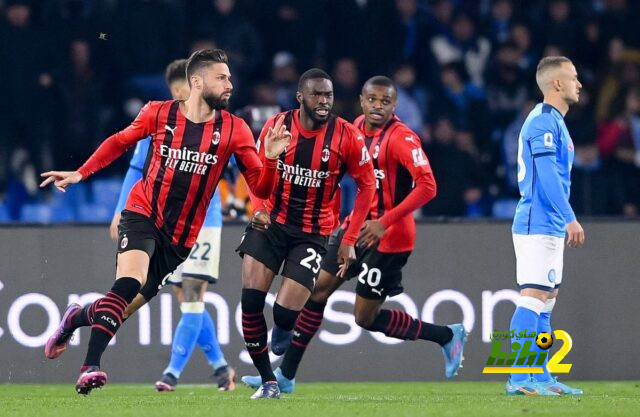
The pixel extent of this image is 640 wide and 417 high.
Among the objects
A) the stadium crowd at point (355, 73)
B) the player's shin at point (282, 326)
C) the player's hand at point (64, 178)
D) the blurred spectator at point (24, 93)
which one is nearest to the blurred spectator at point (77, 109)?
the stadium crowd at point (355, 73)

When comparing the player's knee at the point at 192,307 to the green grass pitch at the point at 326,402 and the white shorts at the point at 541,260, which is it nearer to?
the green grass pitch at the point at 326,402

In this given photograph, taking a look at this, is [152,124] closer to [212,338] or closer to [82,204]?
[212,338]

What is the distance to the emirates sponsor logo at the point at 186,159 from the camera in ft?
24.9

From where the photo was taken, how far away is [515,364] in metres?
8.17

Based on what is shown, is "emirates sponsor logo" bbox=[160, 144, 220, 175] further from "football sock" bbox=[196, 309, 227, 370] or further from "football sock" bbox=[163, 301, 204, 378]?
"football sock" bbox=[196, 309, 227, 370]

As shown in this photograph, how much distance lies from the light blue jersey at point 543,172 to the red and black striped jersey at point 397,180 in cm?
68

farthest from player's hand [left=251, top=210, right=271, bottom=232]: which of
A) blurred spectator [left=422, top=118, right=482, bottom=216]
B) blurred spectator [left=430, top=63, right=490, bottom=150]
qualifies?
blurred spectator [left=430, top=63, right=490, bottom=150]

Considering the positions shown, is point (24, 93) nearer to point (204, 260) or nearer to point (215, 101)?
point (204, 260)

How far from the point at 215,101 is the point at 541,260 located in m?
2.23

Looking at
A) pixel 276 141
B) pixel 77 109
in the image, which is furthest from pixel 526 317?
pixel 77 109

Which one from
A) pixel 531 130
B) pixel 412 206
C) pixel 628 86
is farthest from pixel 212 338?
pixel 628 86

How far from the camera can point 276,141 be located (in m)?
7.41

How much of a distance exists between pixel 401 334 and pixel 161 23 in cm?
559

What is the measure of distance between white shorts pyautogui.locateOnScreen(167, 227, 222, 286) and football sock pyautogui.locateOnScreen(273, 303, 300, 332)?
125cm
